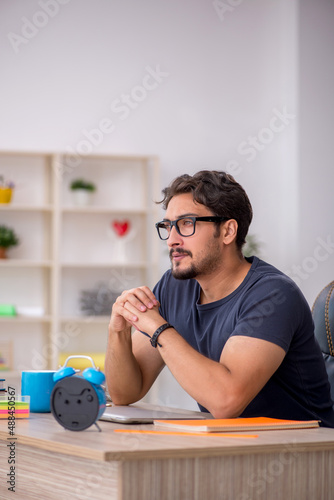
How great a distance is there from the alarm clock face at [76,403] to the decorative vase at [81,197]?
3.82 meters

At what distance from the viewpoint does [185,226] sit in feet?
6.48

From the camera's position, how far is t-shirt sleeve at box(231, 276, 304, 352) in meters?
1.63

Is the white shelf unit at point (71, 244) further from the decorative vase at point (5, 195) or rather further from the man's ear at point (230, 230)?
the man's ear at point (230, 230)

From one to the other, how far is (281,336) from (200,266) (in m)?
0.40

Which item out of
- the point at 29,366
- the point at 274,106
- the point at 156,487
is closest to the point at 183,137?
the point at 274,106

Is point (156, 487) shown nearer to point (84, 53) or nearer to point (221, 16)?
point (84, 53)

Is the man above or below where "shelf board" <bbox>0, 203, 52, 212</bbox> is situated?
below

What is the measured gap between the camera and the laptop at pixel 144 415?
1412 mm

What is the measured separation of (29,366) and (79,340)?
1.31 feet

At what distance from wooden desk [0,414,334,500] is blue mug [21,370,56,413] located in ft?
0.97

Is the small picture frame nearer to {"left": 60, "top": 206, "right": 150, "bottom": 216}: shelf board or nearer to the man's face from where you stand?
{"left": 60, "top": 206, "right": 150, "bottom": 216}: shelf board

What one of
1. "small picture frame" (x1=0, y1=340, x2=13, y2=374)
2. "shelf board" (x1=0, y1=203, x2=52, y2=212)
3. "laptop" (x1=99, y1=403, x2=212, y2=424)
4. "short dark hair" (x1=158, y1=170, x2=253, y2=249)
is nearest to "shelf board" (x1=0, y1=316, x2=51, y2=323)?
"small picture frame" (x1=0, y1=340, x2=13, y2=374)

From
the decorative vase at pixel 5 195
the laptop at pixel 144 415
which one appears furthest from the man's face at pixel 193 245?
the decorative vase at pixel 5 195

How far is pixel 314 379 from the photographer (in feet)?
5.88
